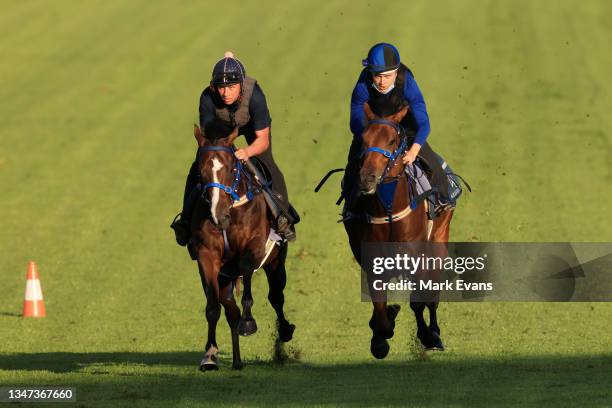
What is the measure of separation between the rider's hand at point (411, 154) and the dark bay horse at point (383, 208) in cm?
6

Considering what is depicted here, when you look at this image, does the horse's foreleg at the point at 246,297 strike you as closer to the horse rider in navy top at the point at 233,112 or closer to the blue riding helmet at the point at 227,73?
the horse rider in navy top at the point at 233,112

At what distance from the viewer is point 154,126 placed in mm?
39469

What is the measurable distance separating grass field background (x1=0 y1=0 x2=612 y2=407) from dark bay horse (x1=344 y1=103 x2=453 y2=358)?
621 mm

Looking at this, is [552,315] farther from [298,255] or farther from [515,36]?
[515,36]

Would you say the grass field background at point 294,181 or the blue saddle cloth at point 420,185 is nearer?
the blue saddle cloth at point 420,185

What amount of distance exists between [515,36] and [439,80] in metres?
5.45

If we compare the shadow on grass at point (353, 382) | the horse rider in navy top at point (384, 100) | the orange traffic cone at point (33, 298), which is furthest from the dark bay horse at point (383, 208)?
the orange traffic cone at point (33, 298)

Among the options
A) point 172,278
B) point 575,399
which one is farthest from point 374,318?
point 172,278

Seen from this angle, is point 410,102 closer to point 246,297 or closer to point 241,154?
point 241,154

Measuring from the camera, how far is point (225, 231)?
47.7 feet

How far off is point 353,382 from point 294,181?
19742mm

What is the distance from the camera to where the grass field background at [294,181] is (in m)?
14.5

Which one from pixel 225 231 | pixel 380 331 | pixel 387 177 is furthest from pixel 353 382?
pixel 225 231

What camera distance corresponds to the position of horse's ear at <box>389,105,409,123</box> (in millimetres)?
13795
